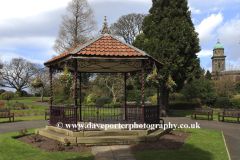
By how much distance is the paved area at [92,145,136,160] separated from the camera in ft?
19.4

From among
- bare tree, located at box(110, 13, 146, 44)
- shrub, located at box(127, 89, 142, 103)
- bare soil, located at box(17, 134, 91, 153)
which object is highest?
bare tree, located at box(110, 13, 146, 44)

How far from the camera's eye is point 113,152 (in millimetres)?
6395

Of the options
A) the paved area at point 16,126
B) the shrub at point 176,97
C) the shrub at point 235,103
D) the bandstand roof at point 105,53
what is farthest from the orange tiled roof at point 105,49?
the shrub at point 176,97

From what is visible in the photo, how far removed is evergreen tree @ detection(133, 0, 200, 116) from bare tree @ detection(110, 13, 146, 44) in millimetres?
21436

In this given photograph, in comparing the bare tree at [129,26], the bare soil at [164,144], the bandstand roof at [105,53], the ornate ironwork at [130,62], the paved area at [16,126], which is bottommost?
the paved area at [16,126]

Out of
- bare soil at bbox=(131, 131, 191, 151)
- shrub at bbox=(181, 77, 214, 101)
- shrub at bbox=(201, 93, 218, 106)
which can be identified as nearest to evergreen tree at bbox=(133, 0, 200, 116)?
bare soil at bbox=(131, 131, 191, 151)

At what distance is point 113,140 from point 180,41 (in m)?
11.0

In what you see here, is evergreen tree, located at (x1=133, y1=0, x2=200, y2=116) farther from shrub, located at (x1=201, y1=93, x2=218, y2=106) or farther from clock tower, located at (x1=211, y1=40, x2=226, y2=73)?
clock tower, located at (x1=211, y1=40, x2=226, y2=73)

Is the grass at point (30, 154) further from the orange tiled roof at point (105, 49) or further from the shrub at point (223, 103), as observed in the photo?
the shrub at point (223, 103)

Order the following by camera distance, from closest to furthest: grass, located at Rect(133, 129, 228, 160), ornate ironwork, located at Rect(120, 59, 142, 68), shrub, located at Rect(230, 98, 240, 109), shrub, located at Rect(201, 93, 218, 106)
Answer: grass, located at Rect(133, 129, 228, 160)
ornate ironwork, located at Rect(120, 59, 142, 68)
shrub, located at Rect(230, 98, 240, 109)
shrub, located at Rect(201, 93, 218, 106)

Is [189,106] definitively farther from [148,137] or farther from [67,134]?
[67,134]

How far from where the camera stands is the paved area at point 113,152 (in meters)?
5.91

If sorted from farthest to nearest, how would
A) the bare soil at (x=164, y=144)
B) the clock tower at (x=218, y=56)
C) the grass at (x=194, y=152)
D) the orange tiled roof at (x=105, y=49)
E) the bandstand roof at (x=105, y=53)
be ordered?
the clock tower at (x=218, y=56), the orange tiled roof at (x=105, y=49), the bandstand roof at (x=105, y=53), the bare soil at (x=164, y=144), the grass at (x=194, y=152)

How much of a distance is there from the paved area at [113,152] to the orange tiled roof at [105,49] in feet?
11.7
